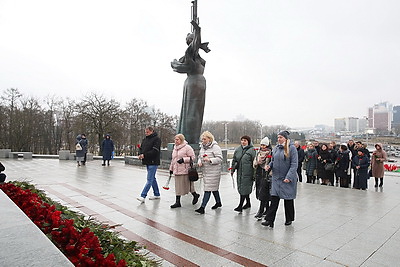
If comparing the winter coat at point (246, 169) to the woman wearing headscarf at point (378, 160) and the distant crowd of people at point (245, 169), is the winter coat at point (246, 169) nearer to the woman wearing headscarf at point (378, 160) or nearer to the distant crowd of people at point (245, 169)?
the distant crowd of people at point (245, 169)

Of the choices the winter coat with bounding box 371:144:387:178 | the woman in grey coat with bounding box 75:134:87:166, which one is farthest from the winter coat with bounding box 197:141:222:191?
the woman in grey coat with bounding box 75:134:87:166

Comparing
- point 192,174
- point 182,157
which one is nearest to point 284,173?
point 192,174

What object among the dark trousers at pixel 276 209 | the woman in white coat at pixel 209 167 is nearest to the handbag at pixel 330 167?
the dark trousers at pixel 276 209

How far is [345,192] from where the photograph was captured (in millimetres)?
8422

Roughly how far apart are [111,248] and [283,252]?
7.59 ft

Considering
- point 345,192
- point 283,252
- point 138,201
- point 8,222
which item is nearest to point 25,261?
point 8,222

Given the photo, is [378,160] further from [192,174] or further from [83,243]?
[83,243]

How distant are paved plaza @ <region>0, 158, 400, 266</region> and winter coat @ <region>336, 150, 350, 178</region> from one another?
4.83 feet

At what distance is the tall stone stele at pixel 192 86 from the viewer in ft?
37.8

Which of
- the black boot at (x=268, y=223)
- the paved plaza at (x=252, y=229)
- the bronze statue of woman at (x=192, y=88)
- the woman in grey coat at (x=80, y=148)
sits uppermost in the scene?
the bronze statue of woman at (x=192, y=88)

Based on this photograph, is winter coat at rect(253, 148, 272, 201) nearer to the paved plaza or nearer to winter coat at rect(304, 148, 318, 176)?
the paved plaza

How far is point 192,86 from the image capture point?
11.9 metres

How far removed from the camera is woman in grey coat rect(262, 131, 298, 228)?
4.75 m

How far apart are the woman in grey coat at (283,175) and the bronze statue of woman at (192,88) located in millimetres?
7404
